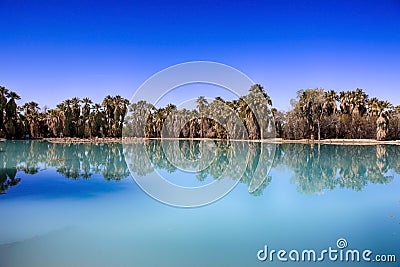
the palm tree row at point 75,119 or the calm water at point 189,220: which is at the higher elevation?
the palm tree row at point 75,119

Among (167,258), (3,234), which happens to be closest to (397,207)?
(167,258)

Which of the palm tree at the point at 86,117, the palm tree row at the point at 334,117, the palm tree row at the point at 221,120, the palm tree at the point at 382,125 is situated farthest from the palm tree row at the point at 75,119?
the palm tree at the point at 382,125

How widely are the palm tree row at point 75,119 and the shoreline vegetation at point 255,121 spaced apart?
0.11m

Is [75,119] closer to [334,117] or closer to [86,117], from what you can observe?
[86,117]

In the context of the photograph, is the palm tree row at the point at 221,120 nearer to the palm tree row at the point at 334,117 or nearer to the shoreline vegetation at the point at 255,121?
the shoreline vegetation at the point at 255,121

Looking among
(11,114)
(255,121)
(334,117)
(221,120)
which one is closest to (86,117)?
(11,114)

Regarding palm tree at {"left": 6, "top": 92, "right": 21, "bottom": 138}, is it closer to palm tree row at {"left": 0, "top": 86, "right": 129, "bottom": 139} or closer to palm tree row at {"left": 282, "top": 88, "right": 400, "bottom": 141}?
palm tree row at {"left": 0, "top": 86, "right": 129, "bottom": 139}

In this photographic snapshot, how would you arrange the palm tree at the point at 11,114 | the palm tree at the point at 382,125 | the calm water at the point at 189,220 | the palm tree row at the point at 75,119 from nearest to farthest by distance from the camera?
the calm water at the point at 189,220 → the palm tree at the point at 382,125 → the palm tree at the point at 11,114 → the palm tree row at the point at 75,119

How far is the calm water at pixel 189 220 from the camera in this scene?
511cm

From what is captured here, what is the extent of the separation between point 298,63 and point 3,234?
18.5 m

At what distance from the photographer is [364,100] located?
33156 millimetres

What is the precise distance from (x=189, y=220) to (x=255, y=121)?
82.6 ft

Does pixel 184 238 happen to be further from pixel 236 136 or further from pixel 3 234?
pixel 236 136

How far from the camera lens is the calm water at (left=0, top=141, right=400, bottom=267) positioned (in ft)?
16.8
